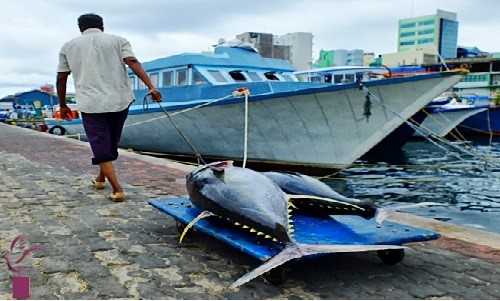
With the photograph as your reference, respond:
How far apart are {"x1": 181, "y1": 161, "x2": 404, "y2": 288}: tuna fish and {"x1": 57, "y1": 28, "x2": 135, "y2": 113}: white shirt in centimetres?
161

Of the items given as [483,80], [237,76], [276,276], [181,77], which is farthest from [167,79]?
[483,80]

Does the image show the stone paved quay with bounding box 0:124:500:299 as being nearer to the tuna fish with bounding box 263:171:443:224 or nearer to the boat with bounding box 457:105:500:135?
the tuna fish with bounding box 263:171:443:224

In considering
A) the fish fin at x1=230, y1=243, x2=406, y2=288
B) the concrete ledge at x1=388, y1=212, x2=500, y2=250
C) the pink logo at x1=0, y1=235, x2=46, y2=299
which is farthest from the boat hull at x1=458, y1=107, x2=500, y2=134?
the pink logo at x1=0, y1=235, x2=46, y2=299

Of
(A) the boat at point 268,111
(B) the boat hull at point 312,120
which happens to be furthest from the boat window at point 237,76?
(B) the boat hull at point 312,120

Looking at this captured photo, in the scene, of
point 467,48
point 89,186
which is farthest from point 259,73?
point 467,48

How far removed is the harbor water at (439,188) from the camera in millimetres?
8961

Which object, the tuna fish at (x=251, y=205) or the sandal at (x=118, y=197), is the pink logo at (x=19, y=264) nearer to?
the tuna fish at (x=251, y=205)

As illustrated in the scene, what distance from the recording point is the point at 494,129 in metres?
31.8

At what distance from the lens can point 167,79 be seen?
14.4 metres

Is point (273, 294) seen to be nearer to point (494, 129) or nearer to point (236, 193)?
point (236, 193)

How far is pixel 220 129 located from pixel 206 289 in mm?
9599

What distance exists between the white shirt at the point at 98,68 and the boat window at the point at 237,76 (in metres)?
8.89

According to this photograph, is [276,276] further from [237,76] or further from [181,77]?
[181,77]

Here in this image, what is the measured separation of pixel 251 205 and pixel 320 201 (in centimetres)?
59
